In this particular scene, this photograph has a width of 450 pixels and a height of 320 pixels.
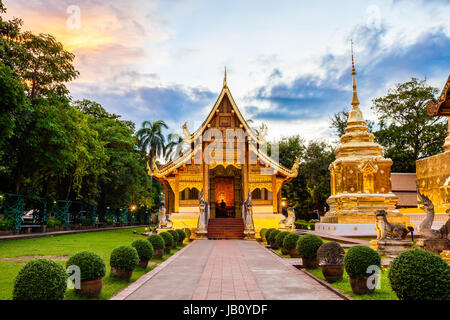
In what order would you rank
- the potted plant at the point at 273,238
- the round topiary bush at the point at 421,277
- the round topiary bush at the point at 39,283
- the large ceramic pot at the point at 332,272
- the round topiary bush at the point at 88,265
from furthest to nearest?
the potted plant at the point at 273,238 → the large ceramic pot at the point at 332,272 → the round topiary bush at the point at 88,265 → the round topiary bush at the point at 39,283 → the round topiary bush at the point at 421,277

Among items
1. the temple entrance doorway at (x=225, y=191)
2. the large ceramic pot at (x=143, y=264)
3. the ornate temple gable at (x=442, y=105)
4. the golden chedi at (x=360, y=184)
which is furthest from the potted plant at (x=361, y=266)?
the temple entrance doorway at (x=225, y=191)

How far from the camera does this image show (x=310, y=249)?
29.2ft

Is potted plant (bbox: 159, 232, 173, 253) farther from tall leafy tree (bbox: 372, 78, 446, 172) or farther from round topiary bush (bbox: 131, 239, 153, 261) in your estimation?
tall leafy tree (bbox: 372, 78, 446, 172)

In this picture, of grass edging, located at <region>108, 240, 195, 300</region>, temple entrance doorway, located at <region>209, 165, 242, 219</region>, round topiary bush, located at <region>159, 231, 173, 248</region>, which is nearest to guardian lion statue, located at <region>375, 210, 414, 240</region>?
grass edging, located at <region>108, 240, 195, 300</region>

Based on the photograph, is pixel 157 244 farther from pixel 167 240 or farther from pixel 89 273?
pixel 89 273

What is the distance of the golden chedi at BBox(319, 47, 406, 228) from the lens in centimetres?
2105

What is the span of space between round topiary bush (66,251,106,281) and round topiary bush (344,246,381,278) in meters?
4.42

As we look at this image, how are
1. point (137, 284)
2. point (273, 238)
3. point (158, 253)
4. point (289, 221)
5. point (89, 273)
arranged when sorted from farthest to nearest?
point (289, 221) → point (273, 238) → point (158, 253) → point (137, 284) → point (89, 273)

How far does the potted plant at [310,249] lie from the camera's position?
8.85 metres

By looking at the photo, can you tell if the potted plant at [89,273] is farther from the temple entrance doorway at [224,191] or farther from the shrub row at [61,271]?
the temple entrance doorway at [224,191]

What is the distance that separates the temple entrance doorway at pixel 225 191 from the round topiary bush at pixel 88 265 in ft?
62.1

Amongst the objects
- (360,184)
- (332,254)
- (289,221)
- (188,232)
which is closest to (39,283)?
(332,254)

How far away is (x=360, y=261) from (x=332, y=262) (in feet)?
3.86

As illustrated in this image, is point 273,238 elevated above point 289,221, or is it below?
below
